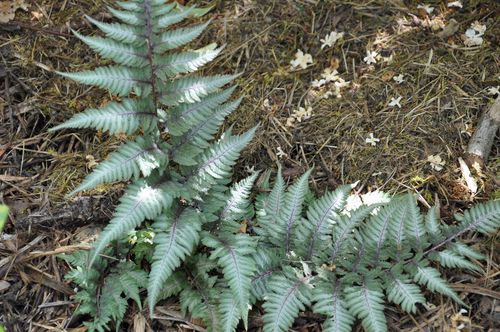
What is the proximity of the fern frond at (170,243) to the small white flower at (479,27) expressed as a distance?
92.7 inches

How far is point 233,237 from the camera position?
303 centimetres

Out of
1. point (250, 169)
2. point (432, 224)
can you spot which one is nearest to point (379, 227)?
point (432, 224)

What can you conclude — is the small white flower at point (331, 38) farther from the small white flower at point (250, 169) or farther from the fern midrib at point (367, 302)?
the fern midrib at point (367, 302)

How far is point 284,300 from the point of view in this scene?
2.88 metres

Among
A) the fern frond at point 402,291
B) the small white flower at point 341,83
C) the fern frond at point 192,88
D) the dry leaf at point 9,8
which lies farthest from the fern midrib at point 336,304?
the dry leaf at point 9,8

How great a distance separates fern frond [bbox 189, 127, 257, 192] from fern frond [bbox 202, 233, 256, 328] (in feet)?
1.03

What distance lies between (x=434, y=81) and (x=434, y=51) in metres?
0.24

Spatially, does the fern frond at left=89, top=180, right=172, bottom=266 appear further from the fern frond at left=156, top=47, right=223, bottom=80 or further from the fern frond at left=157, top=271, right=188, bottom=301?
the fern frond at left=156, top=47, right=223, bottom=80

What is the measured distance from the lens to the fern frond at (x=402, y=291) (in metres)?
2.83

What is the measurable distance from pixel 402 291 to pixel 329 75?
160cm

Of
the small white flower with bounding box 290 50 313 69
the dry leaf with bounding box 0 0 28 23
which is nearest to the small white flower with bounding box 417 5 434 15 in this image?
the small white flower with bounding box 290 50 313 69

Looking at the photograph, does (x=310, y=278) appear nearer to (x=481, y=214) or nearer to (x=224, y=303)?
(x=224, y=303)

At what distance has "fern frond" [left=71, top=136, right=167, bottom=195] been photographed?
275 centimetres

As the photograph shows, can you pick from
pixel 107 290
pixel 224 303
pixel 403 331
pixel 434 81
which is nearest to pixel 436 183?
pixel 434 81
